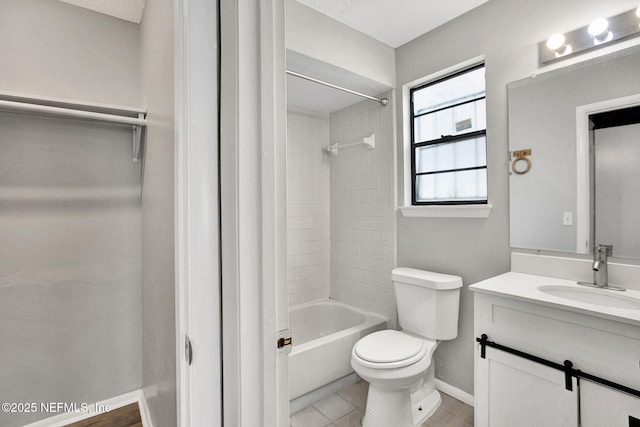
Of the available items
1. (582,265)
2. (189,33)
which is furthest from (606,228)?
(189,33)

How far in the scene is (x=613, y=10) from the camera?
56.5 inches

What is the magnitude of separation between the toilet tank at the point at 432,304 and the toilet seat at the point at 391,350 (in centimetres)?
8

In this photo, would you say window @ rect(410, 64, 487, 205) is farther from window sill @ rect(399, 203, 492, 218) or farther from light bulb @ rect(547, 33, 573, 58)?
light bulb @ rect(547, 33, 573, 58)

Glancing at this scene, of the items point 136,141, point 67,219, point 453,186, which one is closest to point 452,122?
point 453,186

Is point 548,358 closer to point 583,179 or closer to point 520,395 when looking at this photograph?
point 520,395

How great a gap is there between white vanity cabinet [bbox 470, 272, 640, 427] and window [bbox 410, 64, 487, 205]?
0.77 metres

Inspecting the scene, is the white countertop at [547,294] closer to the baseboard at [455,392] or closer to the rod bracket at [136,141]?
the baseboard at [455,392]

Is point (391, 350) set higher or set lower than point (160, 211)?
lower

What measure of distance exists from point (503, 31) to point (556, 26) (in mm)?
266

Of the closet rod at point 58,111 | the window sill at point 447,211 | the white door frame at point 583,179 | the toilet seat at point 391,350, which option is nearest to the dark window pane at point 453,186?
the window sill at point 447,211

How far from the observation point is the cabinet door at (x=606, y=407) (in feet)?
3.50

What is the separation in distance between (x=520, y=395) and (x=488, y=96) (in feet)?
5.28

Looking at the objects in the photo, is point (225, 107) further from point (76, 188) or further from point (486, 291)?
point (76, 188)

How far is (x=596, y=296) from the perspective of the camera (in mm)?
1413
